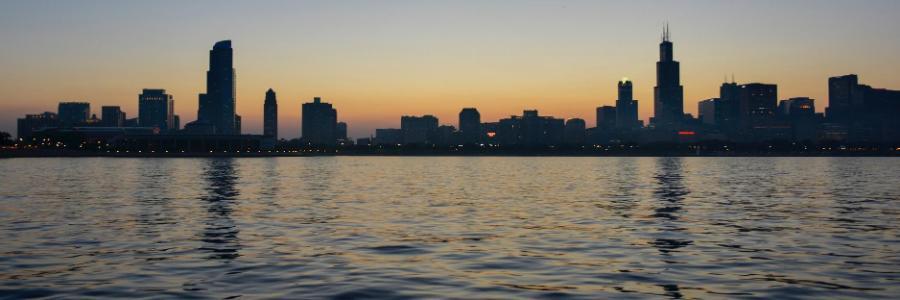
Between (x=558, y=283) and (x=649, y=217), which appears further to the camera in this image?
(x=649, y=217)

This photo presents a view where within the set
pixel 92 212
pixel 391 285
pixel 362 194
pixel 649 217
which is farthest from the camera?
pixel 362 194

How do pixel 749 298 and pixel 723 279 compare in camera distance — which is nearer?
pixel 749 298

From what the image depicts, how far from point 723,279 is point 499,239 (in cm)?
1233

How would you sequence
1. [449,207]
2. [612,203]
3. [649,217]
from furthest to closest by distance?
[612,203] → [449,207] → [649,217]

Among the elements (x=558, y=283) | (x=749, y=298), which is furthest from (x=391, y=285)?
(x=749, y=298)

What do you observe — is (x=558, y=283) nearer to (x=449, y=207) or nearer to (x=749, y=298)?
(x=749, y=298)

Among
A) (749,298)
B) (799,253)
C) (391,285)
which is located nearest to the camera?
(749,298)

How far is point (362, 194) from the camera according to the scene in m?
73.3

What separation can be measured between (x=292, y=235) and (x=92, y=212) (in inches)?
765

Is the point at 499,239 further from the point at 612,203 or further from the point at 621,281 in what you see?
the point at 612,203

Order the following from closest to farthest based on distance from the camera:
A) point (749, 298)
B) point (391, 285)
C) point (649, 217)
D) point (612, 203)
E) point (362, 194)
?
point (749, 298)
point (391, 285)
point (649, 217)
point (612, 203)
point (362, 194)

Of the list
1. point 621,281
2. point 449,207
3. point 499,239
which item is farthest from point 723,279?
point 449,207

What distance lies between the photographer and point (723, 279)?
24281mm

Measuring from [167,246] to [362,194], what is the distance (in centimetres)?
4035
